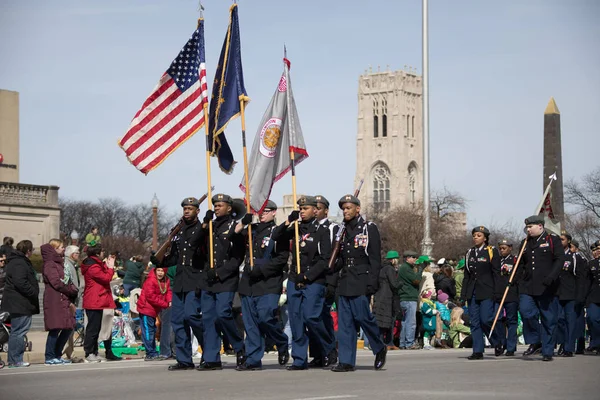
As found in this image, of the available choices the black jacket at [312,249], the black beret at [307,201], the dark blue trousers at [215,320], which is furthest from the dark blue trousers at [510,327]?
the dark blue trousers at [215,320]

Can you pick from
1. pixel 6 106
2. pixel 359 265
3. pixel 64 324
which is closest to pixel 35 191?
pixel 6 106

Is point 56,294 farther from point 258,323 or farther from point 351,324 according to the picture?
point 351,324

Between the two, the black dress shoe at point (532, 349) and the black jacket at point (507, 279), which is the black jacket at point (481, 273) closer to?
the black jacket at point (507, 279)

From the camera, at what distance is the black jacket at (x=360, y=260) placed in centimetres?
1583

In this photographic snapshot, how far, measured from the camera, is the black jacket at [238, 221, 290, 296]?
53.7 feet

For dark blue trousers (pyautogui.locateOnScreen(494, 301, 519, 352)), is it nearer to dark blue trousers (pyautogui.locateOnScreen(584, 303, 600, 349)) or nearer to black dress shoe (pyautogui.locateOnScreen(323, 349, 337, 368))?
dark blue trousers (pyautogui.locateOnScreen(584, 303, 600, 349))

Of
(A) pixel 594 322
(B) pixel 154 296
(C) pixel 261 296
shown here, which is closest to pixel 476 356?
(A) pixel 594 322

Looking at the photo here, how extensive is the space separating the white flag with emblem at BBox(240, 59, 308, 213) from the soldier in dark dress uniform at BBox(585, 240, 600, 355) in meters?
5.57

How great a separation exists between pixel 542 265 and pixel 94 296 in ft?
21.1

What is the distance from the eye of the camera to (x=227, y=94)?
17875 mm

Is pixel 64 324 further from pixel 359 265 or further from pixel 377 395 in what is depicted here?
pixel 377 395

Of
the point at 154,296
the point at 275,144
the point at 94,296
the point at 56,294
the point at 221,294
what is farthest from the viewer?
the point at 154,296

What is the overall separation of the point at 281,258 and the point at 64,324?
3839 millimetres

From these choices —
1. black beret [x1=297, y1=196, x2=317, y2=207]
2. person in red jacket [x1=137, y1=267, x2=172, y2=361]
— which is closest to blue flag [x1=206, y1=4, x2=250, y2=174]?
black beret [x1=297, y1=196, x2=317, y2=207]
